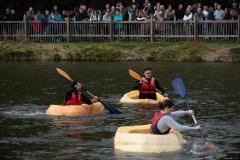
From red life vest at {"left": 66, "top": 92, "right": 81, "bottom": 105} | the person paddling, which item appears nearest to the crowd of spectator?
the person paddling

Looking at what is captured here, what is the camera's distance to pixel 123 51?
1585 inches

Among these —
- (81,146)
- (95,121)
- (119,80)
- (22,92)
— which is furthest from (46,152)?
(119,80)

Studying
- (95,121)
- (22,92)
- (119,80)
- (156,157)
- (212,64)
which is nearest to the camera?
(156,157)

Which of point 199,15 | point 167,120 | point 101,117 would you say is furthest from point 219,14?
point 167,120

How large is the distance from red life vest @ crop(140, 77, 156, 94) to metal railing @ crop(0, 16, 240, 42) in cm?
1340

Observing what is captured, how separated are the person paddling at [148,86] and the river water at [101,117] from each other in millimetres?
907

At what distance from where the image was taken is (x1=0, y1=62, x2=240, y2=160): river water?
1870 cm

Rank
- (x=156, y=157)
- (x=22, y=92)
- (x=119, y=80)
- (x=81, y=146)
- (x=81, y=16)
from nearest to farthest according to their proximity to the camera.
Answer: (x=156, y=157), (x=81, y=146), (x=22, y=92), (x=119, y=80), (x=81, y=16)

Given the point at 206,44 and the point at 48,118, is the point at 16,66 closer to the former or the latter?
the point at 206,44

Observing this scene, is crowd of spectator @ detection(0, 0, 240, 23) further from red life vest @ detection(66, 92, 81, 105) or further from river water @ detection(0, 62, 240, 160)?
red life vest @ detection(66, 92, 81, 105)

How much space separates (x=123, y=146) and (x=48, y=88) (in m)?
12.2

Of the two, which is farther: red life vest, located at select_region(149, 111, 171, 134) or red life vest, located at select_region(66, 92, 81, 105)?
red life vest, located at select_region(66, 92, 81, 105)

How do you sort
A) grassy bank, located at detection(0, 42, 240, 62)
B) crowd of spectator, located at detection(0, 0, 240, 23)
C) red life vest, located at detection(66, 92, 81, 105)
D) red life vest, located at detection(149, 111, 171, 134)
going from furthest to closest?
crowd of spectator, located at detection(0, 0, 240, 23) → grassy bank, located at detection(0, 42, 240, 62) → red life vest, located at detection(66, 92, 81, 105) → red life vest, located at detection(149, 111, 171, 134)

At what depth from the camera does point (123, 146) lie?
18.7 m
